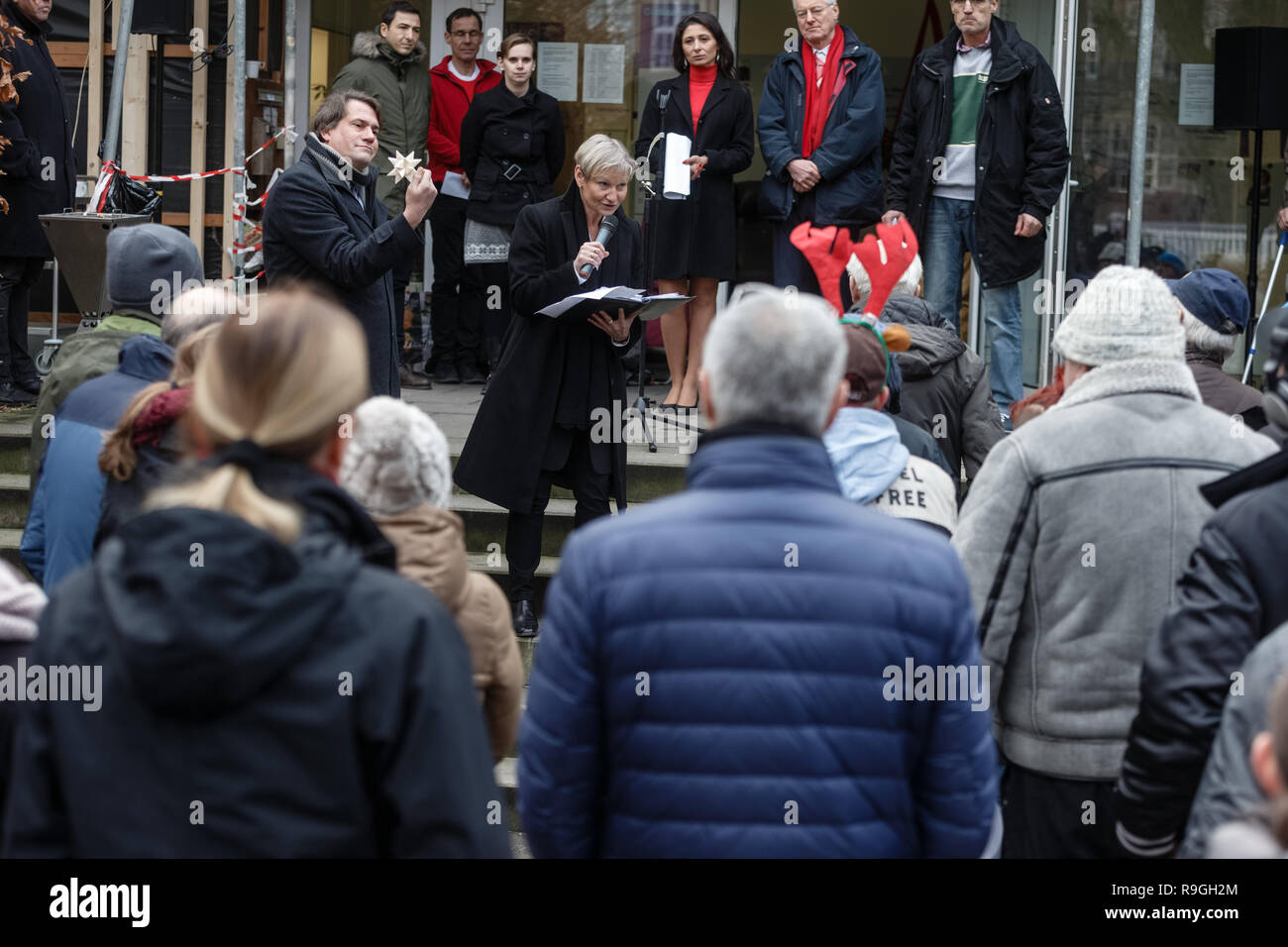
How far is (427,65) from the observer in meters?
9.63

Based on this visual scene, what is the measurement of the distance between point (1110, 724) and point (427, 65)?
24.0 ft

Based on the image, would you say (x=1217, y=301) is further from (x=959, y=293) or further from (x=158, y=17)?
(x=158, y=17)

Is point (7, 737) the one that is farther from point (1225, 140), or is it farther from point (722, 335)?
point (1225, 140)

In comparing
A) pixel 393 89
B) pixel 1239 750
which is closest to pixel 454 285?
pixel 393 89

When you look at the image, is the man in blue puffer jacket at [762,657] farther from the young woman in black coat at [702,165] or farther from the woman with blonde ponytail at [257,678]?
the young woman in black coat at [702,165]

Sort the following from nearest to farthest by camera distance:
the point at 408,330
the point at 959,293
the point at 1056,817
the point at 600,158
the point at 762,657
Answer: the point at 762,657 < the point at 1056,817 < the point at 600,158 < the point at 959,293 < the point at 408,330

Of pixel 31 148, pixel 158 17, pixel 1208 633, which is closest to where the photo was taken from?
pixel 1208 633

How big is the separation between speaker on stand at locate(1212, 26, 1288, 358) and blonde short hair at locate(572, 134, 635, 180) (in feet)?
16.7

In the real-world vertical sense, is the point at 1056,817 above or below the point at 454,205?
below

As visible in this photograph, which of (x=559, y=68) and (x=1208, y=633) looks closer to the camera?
(x=1208, y=633)

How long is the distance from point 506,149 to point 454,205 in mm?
710

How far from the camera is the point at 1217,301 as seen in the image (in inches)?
187

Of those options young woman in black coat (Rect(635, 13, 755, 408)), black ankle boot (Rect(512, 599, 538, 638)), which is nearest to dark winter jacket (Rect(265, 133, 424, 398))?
black ankle boot (Rect(512, 599, 538, 638))
